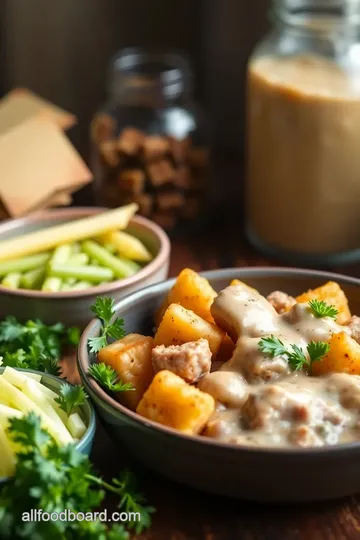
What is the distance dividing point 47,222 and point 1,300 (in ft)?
1.07

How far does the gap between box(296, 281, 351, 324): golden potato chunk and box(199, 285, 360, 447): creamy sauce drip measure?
111 millimetres

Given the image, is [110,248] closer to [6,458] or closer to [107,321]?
[107,321]

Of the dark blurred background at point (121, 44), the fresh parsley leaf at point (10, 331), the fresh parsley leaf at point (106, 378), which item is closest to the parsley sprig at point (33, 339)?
the fresh parsley leaf at point (10, 331)

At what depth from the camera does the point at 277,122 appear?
212cm

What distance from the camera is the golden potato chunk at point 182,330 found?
1.49 m

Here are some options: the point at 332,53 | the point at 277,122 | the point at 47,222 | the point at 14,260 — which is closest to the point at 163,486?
the point at 14,260

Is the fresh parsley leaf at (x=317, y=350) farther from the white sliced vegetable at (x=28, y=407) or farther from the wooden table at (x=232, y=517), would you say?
the white sliced vegetable at (x=28, y=407)

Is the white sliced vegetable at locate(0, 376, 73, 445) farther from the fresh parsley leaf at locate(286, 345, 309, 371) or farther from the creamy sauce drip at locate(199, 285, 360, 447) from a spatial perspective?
the fresh parsley leaf at locate(286, 345, 309, 371)

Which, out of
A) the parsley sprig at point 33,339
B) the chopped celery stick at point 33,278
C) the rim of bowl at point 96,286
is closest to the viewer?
the parsley sprig at point 33,339

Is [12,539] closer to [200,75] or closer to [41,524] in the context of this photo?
[41,524]

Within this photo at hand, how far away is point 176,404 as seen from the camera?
1.32 m

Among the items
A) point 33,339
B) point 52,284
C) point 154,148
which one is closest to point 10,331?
point 33,339

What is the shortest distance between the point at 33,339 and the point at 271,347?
1.64 feet

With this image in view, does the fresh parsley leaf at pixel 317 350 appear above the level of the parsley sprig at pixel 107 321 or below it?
above
